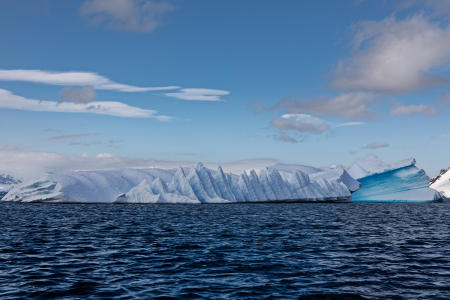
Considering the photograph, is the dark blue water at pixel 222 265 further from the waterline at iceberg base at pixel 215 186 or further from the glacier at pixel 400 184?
the glacier at pixel 400 184

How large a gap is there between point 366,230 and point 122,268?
16.3m

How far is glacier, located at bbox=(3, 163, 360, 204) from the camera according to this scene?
178ft

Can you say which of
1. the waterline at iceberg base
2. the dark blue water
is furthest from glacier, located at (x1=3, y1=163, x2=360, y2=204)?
the dark blue water

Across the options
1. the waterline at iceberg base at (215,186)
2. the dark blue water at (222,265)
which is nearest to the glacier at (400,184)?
the waterline at iceberg base at (215,186)

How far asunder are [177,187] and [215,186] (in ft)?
17.6

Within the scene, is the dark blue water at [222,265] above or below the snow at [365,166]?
below

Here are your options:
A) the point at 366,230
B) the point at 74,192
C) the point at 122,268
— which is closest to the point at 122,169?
the point at 74,192

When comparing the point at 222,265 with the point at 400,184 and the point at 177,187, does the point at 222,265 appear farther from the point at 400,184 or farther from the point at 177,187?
the point at 400,184

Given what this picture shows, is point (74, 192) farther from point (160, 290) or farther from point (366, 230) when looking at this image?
point (160, 290)

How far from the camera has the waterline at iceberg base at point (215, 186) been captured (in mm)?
54531

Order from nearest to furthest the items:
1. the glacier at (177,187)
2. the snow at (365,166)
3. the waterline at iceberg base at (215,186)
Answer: the glacier at (177,187) < the waterline at iceberg base at (215,186) < the snow at (365,166)

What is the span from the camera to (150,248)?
1638 centimetres

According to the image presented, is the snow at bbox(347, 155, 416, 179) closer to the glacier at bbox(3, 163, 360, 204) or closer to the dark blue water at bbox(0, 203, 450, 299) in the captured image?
the glacier at bbox(3, 163, 360, 204)

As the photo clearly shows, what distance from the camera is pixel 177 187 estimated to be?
54.5 meters
